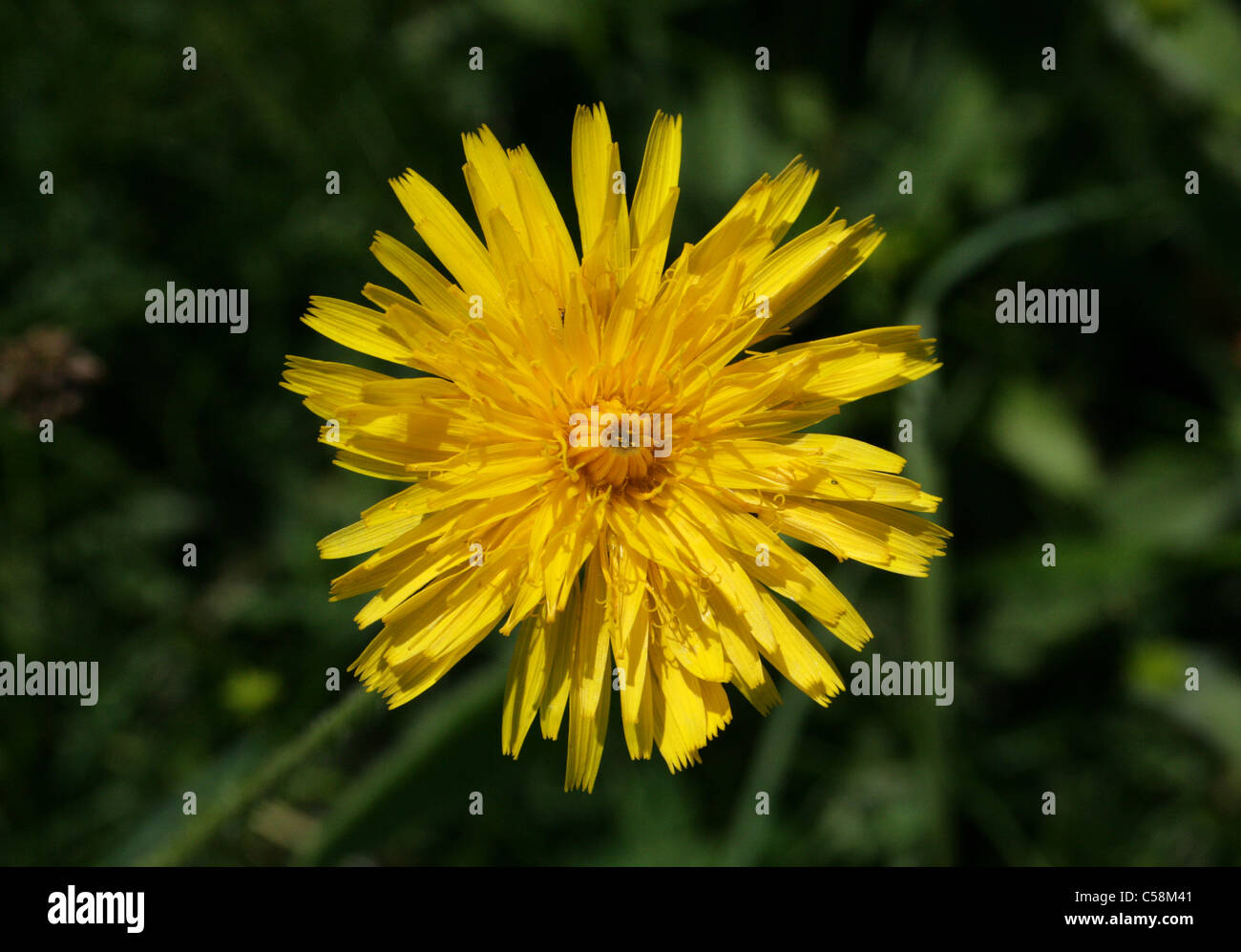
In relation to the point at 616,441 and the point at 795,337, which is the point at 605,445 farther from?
the point at 795,337

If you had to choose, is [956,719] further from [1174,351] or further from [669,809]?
[1174,351]

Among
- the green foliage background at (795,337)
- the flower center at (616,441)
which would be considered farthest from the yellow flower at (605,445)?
the green foliage background at (795,337)

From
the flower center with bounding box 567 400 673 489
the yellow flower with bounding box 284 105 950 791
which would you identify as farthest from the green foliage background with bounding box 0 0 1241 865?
the flower center with bounding box 567 400 673 489

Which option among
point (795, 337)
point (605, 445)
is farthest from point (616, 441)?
point (795, 337)

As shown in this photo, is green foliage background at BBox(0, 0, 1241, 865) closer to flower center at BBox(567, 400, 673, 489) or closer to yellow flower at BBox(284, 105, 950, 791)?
yellow flower at BBox(284, 105, 950, 791)

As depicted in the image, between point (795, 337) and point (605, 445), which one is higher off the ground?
point (795, 337)

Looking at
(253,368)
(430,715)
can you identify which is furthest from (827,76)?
(430,715)
